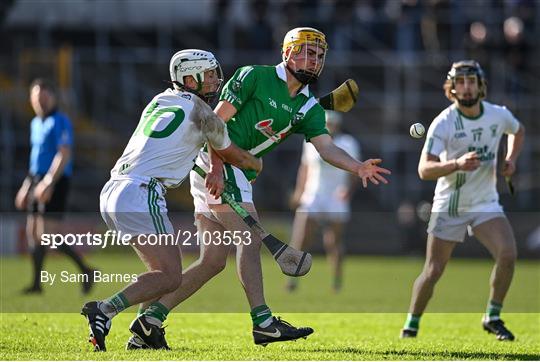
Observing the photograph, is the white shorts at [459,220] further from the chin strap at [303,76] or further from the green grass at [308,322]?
the chin strap at [303,76]

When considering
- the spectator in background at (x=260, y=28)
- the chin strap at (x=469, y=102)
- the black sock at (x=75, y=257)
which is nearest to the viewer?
the chin strap at (x=469, y=102)

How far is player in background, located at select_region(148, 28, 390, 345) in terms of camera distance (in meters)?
8.53

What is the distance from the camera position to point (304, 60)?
876 cm

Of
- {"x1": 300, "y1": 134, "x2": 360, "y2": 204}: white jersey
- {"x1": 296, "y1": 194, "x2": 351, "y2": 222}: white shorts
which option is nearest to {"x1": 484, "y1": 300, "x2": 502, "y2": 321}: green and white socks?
{"x1": 296, "y1": 194, "x2": 351, "y2": 222}: white shorts

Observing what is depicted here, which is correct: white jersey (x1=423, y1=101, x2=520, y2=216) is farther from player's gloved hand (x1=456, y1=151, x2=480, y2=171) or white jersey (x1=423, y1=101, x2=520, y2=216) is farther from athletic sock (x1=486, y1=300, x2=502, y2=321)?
athletic sock (x1=486, y1=300, x2=502, y2=321)

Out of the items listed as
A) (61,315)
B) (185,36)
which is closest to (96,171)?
(185,36)

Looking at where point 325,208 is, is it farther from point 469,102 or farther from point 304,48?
point 304,48

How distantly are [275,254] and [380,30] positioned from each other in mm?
17813

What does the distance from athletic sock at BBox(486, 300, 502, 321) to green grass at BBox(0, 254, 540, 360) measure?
7.9 inches

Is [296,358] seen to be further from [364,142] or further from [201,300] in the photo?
[364,142]

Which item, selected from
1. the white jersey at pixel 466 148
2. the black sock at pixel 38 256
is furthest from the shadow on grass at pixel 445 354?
the black sock at pixel 38 256

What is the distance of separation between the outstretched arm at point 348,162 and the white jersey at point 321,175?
6930 millimetres

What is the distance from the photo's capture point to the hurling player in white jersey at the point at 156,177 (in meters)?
7.79

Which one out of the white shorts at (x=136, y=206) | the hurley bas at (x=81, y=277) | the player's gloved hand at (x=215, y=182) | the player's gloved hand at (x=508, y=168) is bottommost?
the hurley bas at (x=81, y=277)
